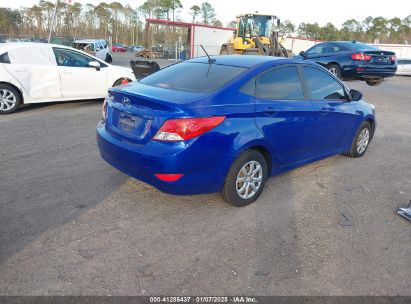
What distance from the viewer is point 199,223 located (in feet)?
11.6

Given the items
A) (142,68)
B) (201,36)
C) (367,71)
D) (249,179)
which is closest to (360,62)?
(367,71)

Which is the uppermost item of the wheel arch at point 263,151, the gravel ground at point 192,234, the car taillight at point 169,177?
the wheel arch at point 263,151

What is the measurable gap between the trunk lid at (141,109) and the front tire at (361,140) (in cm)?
321

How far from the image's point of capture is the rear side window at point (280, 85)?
154 inches

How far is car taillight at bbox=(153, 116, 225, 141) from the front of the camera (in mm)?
3227

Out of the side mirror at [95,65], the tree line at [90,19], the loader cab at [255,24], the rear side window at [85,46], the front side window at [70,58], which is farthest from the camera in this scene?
the tree line at [90,19]

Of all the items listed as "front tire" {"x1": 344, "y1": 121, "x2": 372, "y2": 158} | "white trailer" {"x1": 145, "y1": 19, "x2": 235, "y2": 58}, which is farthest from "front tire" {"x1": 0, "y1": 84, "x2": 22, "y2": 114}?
"white trailer" {"x1": 145, "y1": 19, "x2": 235, "y2": 58}

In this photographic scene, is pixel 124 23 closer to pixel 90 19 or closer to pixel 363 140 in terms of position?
pixel 90 19

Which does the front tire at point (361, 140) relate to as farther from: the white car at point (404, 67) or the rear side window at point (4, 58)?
the white car at point (404, 67)

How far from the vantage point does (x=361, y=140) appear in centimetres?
579

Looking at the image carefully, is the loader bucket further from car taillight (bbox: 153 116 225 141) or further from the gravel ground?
car taillight (bbox: 153 116 225 141)

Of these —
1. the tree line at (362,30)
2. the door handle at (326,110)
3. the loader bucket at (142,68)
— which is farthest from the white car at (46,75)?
the tree line at (362,30)

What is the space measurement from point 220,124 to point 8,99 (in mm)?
6130

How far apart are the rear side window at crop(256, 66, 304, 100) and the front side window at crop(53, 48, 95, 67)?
5.94 meters
